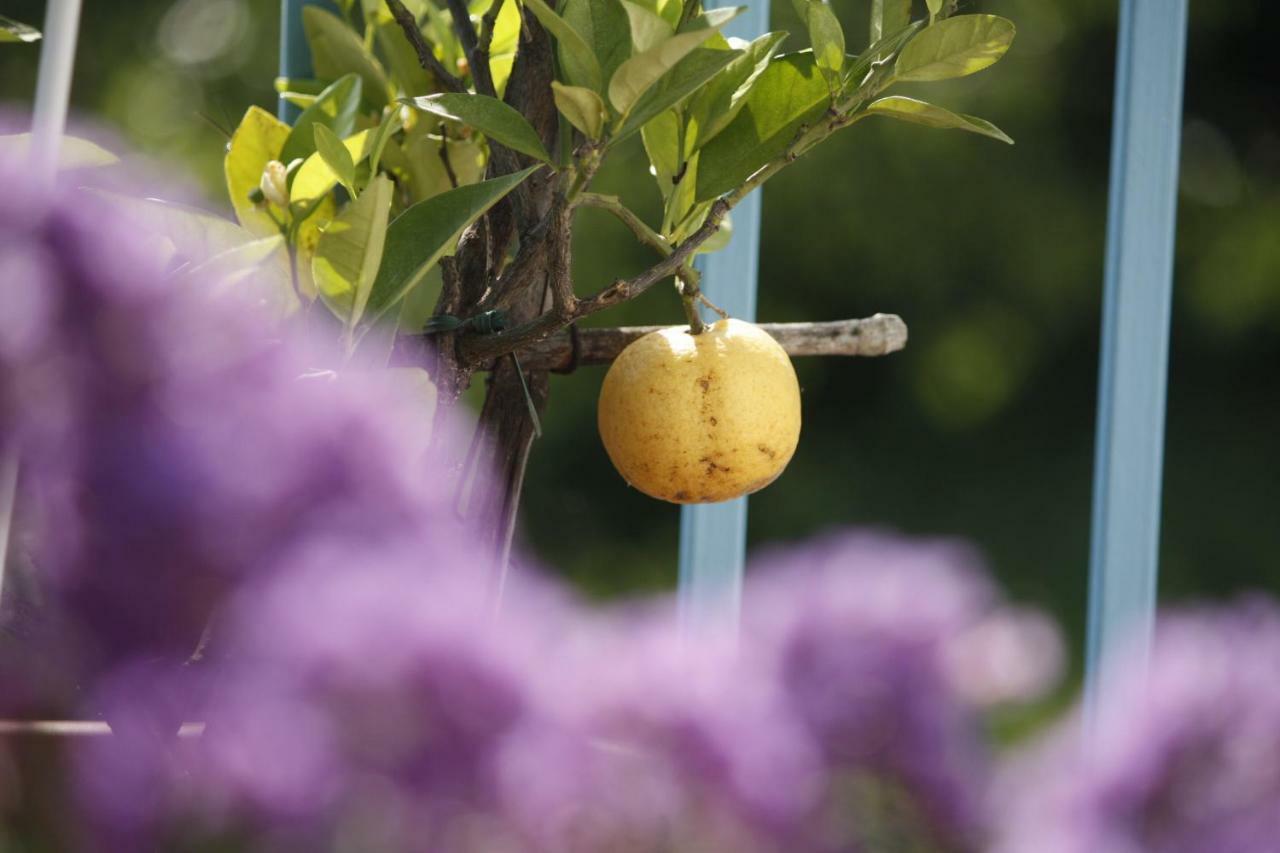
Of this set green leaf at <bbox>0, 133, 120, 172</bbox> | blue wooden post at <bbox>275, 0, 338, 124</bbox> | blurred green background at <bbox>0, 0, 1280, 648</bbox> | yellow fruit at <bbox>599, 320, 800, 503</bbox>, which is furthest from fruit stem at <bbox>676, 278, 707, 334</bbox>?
blurred green background at <bbox>0, 0, 1280, 648</bbox>

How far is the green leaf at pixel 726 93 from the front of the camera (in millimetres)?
444

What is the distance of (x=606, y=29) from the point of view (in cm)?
40

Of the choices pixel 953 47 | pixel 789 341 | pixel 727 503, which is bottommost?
pixel 727 503

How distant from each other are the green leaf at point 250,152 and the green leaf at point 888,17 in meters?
0.24

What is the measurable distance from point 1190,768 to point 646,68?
0.91 ft

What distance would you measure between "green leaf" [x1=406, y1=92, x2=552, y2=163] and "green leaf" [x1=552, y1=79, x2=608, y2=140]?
2 cm

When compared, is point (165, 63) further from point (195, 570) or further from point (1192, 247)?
point (195, 570)

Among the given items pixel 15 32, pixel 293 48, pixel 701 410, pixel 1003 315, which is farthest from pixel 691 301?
pixel 1003 315

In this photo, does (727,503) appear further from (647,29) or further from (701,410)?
(647,29)

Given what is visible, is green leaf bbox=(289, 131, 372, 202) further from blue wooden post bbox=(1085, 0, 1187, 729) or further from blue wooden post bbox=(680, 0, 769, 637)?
blue wooden post bbox=(1085, 0, 1187, 729)

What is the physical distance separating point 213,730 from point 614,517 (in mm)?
4136

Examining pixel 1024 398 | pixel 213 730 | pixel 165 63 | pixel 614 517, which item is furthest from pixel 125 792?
pixel 1024 398

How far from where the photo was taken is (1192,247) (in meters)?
3.92

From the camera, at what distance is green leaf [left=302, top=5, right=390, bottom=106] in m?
0.59
